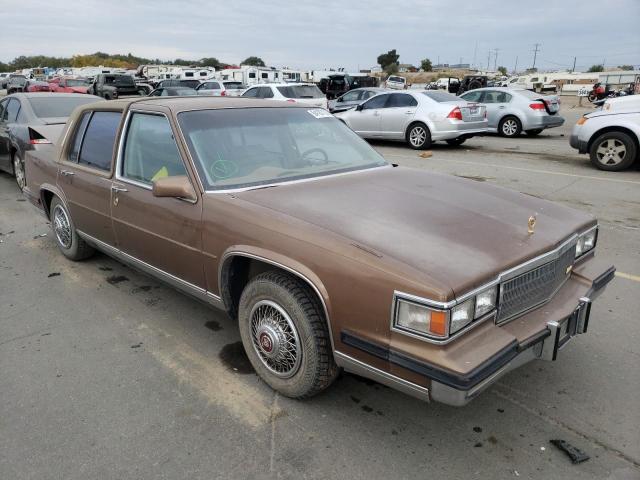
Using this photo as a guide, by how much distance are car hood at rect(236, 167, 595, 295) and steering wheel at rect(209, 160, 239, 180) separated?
0.78 ft

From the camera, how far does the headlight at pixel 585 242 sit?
315 centimetres

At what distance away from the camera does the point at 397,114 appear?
43.7ft

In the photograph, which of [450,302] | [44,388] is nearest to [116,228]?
[44,388]

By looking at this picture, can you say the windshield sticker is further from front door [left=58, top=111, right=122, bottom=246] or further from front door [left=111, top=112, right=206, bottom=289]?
front door [left=58, top=111, right=122, bottom=246]

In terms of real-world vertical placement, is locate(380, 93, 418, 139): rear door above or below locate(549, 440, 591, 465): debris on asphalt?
above

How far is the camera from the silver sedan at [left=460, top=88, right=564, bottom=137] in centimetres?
1493

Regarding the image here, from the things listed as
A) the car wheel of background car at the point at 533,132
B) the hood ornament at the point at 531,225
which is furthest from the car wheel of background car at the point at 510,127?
the hood ornament at the point at 531,225

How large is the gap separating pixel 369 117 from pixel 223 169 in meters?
11.2

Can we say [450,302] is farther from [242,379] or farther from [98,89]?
[98,89]

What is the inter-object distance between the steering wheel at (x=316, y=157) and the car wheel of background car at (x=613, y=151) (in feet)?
26.9

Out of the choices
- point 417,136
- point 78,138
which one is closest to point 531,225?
point 78,138

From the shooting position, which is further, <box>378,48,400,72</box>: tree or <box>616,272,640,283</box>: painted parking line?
<box>378,48,400,72</box>: tree

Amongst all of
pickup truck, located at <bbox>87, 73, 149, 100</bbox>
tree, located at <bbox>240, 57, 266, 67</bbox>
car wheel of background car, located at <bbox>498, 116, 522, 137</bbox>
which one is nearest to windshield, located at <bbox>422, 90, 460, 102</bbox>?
car wheel of background car, located at <bbox>498, 116, 522, 137</bbox>

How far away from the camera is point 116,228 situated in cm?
401
